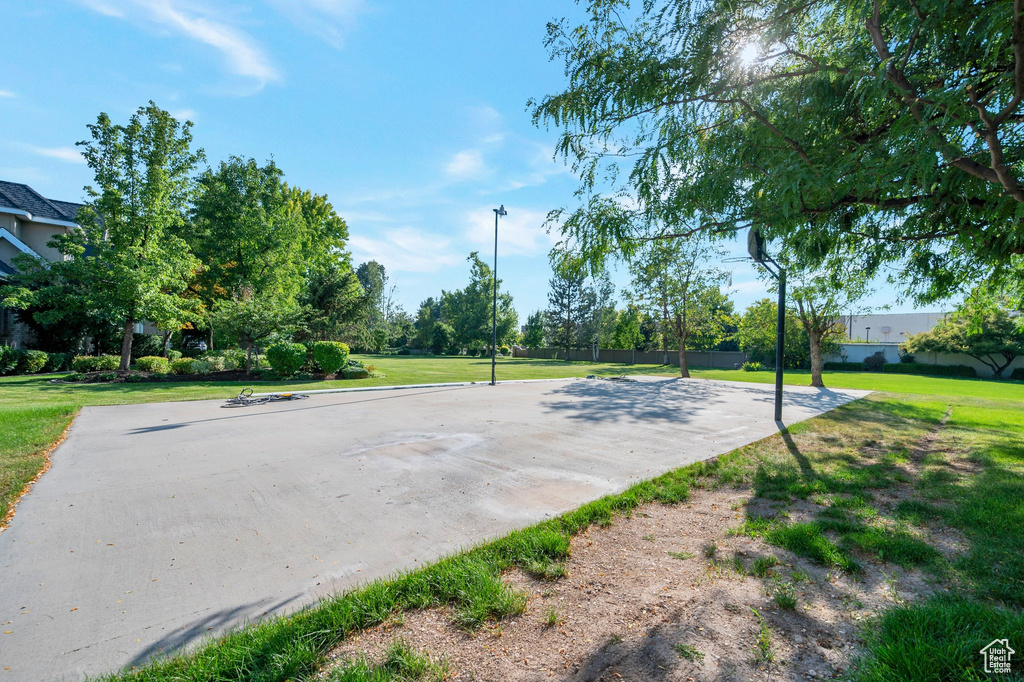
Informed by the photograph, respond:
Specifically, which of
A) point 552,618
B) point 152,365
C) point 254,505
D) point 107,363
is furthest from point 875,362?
point 107,363

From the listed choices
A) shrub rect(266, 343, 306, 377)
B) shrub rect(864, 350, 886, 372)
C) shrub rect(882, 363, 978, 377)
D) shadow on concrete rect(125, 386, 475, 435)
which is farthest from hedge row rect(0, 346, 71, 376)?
shrub rect(882, 363, 978, 377)

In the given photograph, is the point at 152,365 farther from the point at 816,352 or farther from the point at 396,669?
the point at 816,352

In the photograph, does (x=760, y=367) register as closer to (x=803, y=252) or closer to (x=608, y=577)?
(x=803, y=252)

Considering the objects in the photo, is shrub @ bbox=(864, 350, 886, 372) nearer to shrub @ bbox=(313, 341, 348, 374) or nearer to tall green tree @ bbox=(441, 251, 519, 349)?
tall green tree @ bbox=(441, 251, 519, 349)

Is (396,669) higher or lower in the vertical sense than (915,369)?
lower

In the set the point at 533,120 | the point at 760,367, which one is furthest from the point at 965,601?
the point at 760,367

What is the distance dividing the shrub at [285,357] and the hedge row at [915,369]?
36487mm

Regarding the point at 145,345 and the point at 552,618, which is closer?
the point at 552,618

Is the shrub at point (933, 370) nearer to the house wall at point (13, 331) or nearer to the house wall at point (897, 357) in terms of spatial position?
the house wall at point (897, 357)

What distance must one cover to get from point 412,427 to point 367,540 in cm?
436

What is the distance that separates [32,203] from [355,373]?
2009 centimetres

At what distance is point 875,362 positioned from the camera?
34.0 metres

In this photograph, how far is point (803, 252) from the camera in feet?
17.6

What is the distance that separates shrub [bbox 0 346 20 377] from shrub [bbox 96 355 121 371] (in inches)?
89.7
